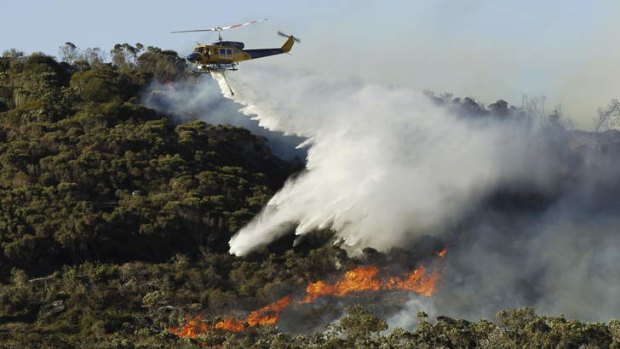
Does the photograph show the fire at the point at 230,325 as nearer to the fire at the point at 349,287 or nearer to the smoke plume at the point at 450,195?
the fire at the point at 349,287

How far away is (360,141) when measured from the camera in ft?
321

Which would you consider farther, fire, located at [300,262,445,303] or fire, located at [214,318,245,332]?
fire, located at [300,262,445,303]

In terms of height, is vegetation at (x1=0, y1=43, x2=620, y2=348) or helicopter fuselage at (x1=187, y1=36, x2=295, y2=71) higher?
helicopter fuselage at (x1=187, y1=36, x2=295, y2=71)

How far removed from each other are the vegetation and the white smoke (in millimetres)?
2479

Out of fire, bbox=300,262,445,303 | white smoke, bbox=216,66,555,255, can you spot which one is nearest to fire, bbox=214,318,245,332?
fire, bbox=300,262,445,303

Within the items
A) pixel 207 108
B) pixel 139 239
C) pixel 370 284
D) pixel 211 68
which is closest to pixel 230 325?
pixel 370 284

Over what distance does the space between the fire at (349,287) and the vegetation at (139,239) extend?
117 cm

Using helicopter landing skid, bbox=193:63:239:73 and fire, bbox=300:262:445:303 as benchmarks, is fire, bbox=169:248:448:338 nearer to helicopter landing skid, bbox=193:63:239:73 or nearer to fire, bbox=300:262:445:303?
fire, bbox=300:262:445:303

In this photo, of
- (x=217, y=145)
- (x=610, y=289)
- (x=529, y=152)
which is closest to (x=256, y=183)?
(x=217, y=145)

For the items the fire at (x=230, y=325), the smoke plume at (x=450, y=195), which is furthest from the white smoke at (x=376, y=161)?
the fire at (x=230, y=325)

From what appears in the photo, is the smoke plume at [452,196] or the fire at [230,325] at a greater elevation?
the smoke plume at [452,196]

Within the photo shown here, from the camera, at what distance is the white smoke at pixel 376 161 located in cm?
9038

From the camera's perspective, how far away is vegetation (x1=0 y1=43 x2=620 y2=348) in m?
65.1

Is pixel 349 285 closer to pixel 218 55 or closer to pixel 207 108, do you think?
pixel 218 55
